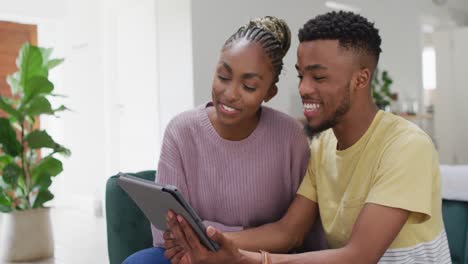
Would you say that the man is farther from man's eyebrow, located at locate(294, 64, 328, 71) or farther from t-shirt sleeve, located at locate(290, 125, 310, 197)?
t-shirt sleeve, located at locate(290, 125, 310, 197)

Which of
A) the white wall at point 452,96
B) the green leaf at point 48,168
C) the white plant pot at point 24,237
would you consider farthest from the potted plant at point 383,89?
the white plant pot at point 24,237

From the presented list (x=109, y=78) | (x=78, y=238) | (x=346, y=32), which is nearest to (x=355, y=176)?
(x=346, y=32)

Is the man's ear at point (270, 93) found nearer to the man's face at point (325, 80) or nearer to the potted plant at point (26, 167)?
the man's face at point (325, 80)

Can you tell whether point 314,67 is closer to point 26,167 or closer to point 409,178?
point 409,178

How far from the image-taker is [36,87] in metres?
3.11

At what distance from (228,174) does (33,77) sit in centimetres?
222

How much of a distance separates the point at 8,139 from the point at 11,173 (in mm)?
226

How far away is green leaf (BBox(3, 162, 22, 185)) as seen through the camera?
310 centimetres

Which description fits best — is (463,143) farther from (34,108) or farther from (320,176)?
(320,176)

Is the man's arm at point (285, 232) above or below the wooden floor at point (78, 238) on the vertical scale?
above

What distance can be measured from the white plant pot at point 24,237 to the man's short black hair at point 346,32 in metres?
2.66

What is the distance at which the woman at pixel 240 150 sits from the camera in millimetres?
1273

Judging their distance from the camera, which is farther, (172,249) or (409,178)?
(172,249)

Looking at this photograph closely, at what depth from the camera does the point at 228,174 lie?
4.41 ft
